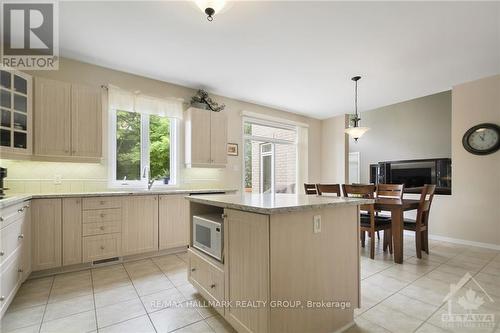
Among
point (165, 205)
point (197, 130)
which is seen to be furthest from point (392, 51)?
point (165, 205)

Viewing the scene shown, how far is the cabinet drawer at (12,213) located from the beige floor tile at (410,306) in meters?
3.09

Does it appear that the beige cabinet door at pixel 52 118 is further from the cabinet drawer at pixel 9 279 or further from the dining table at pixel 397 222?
the dining table at pixel 397 222

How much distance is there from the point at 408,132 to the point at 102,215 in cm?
772

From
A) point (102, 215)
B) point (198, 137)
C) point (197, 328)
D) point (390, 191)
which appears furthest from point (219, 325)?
point (390, 191)

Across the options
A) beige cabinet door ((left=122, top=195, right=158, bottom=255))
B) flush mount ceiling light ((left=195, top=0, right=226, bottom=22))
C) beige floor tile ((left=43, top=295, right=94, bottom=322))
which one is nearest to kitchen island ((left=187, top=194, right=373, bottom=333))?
beige floor tile ((left=43, top=295, right=94, bottom=322))

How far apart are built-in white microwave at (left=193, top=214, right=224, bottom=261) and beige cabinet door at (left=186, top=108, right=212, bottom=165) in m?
1.86

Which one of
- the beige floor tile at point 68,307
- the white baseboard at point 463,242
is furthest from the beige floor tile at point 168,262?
the white baseboard at point 463,242

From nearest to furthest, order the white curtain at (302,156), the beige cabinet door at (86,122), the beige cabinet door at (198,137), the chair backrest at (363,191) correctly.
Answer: the beige cabinet door at (86,122), the chair backrest at (363,191), the beige cabinet door at (198,137), the white curtain at (302,156)

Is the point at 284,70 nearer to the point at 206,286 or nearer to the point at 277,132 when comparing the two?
the point at 277,132

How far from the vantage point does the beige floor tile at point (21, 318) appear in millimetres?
1736

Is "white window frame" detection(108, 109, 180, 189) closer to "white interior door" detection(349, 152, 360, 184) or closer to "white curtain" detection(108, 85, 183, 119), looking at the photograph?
"white curtain" detection(108, 85, 183, 119)

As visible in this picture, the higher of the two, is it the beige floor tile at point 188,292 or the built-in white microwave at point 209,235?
the built-in white microwave at point 209,235

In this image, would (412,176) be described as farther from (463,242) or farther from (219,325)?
(219,325)

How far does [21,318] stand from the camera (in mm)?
1824
